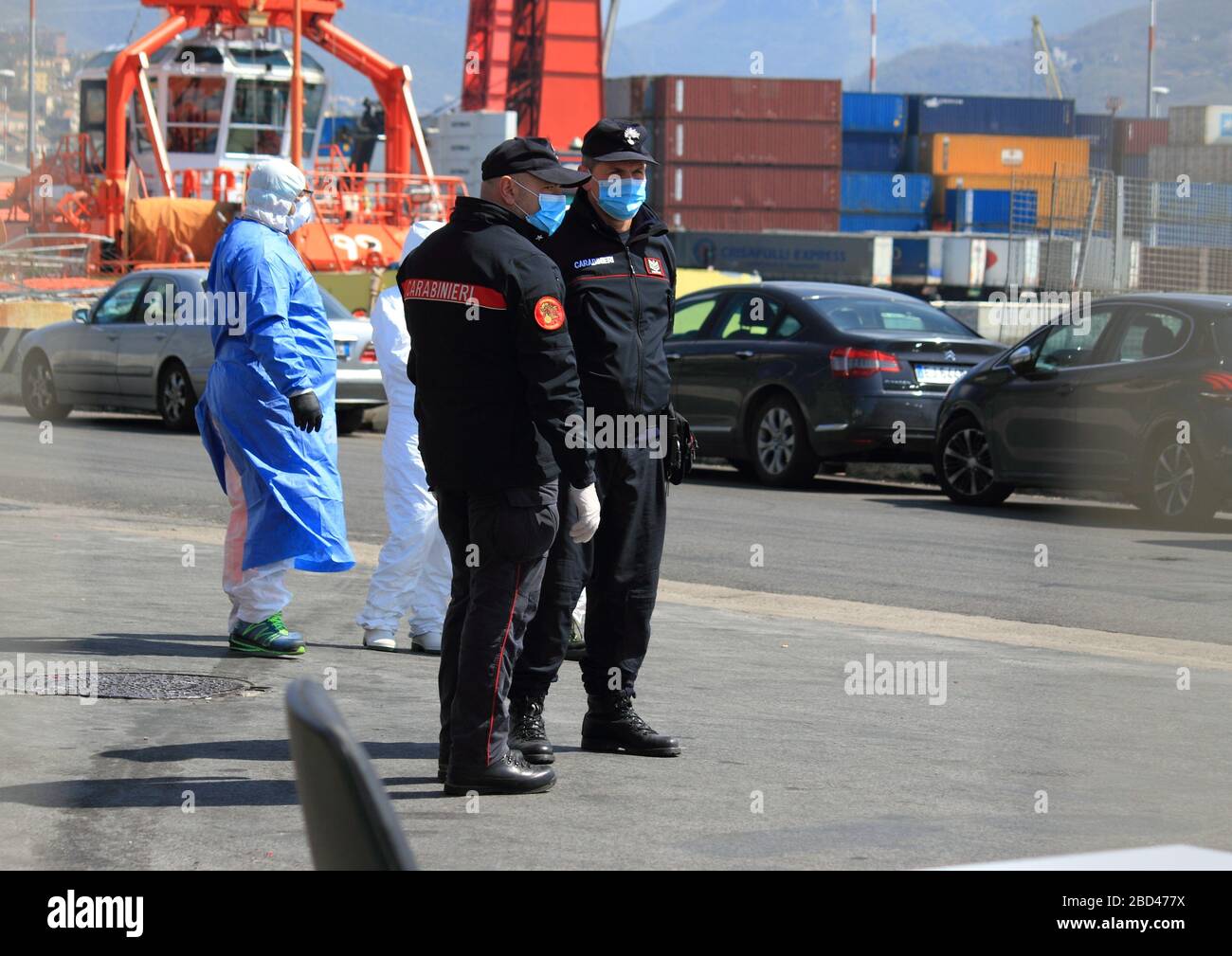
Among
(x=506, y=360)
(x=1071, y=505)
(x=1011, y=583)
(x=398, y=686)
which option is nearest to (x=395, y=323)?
(x=398, y=686)

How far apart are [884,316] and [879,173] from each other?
2088 inches

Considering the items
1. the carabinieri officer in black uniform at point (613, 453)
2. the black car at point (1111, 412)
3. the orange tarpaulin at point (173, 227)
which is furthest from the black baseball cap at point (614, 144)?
the orange tarpaulin at point (173, 227)

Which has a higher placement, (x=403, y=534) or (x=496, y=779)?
(x=403, y=534)

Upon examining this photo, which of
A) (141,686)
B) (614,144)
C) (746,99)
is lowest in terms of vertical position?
(141,686)

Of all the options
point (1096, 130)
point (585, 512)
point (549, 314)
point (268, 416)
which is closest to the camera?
point (549, 314)

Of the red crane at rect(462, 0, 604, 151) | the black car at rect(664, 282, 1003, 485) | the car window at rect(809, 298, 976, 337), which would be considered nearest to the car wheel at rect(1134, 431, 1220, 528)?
the black car at rect(664, 282, 1003, 485)

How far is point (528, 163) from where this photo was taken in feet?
18.5

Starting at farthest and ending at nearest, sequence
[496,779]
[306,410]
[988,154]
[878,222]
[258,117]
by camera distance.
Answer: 1. [878,222]
2. [988,154]
3. [258,117]
4. [306,410]
5. [496,779]

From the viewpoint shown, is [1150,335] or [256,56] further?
[256,56]

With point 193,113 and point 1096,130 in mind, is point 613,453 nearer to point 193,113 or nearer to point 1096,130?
point 193,113

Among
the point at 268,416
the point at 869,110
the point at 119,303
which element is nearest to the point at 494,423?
the point at 268,416

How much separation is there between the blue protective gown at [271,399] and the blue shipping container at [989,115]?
63.2m

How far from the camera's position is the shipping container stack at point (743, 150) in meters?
64.4
